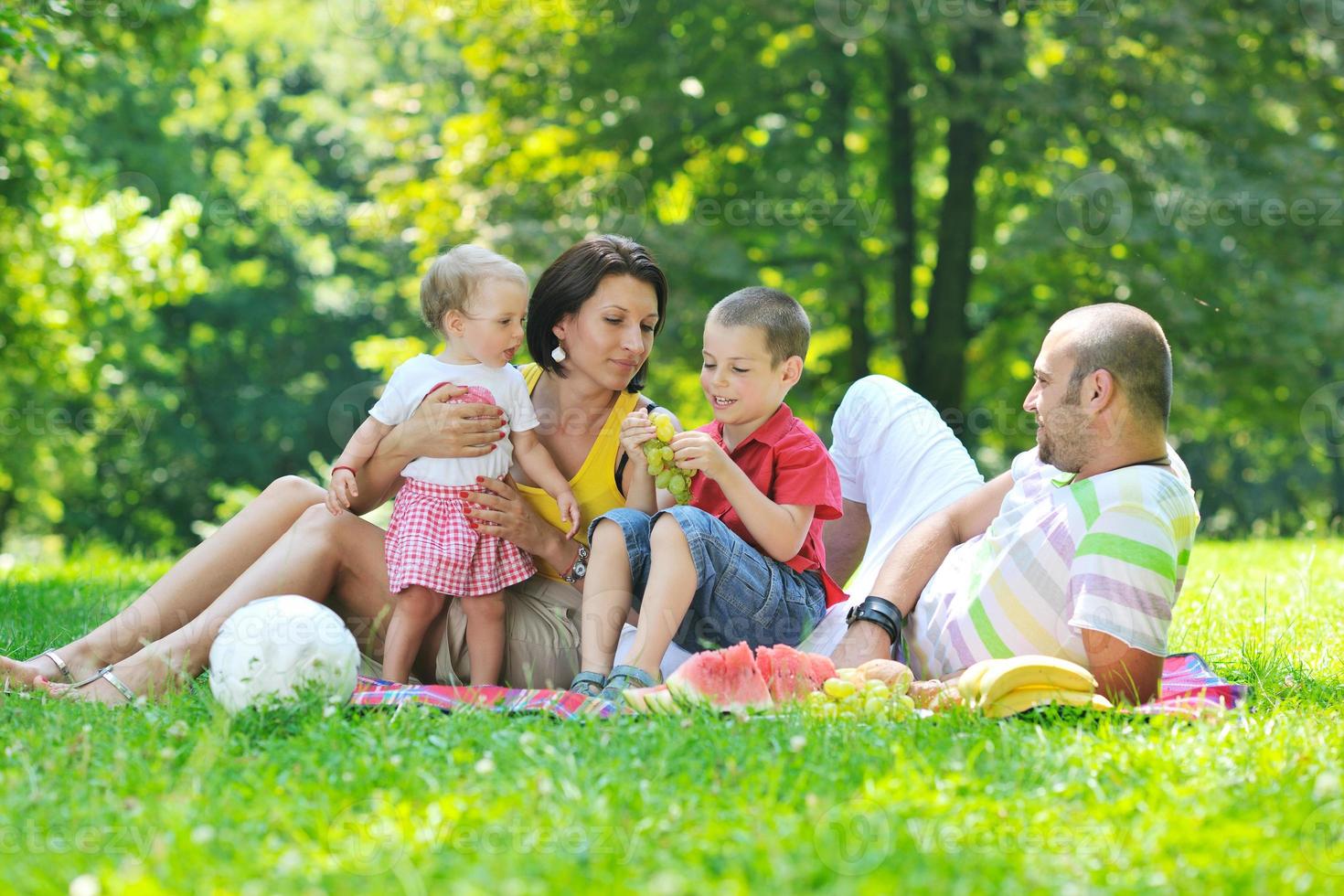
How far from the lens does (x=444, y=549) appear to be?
3814 millimetres

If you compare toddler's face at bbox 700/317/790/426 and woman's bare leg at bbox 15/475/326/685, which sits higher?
toddler's face at bbox 700/317/790/426

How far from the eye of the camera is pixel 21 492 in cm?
1938

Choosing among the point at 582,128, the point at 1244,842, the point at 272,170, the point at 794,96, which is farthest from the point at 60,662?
the point at 272,170

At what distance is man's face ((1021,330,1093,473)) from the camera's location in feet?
11.0

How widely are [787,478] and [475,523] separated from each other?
3.22 feet
